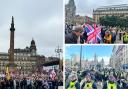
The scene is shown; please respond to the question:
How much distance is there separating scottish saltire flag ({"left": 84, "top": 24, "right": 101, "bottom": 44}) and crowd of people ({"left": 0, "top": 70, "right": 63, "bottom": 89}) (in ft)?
4.15

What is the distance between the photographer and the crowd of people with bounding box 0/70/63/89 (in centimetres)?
828

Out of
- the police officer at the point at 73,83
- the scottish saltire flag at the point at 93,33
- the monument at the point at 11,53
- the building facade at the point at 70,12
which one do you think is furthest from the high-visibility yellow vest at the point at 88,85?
the monument at the point at 11,53

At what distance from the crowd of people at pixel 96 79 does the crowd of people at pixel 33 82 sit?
796mm

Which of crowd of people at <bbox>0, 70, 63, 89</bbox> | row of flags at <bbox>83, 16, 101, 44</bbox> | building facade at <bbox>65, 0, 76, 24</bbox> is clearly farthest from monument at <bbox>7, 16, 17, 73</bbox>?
row of flags at <bbox>83, 16, 101, 44</bbox>

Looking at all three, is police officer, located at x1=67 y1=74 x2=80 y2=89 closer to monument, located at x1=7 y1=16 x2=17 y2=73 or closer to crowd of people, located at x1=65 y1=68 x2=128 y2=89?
crowd of people, located at x1=65 y1=68 x2=128 y2=89

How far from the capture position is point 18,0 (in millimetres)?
8312

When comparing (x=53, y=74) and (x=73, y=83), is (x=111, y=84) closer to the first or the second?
(x=73, y=83)

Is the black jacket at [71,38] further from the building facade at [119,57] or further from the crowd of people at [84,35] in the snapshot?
the building facade at [119,57]

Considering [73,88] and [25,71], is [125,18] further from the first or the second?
[25,71]

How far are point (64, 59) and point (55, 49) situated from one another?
A: 4.82 ft

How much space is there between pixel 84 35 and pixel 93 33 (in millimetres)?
181

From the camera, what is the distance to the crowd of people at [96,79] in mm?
7336

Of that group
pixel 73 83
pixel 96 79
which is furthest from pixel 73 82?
pixel 96 79

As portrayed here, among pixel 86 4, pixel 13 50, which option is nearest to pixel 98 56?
pixel 86 4
